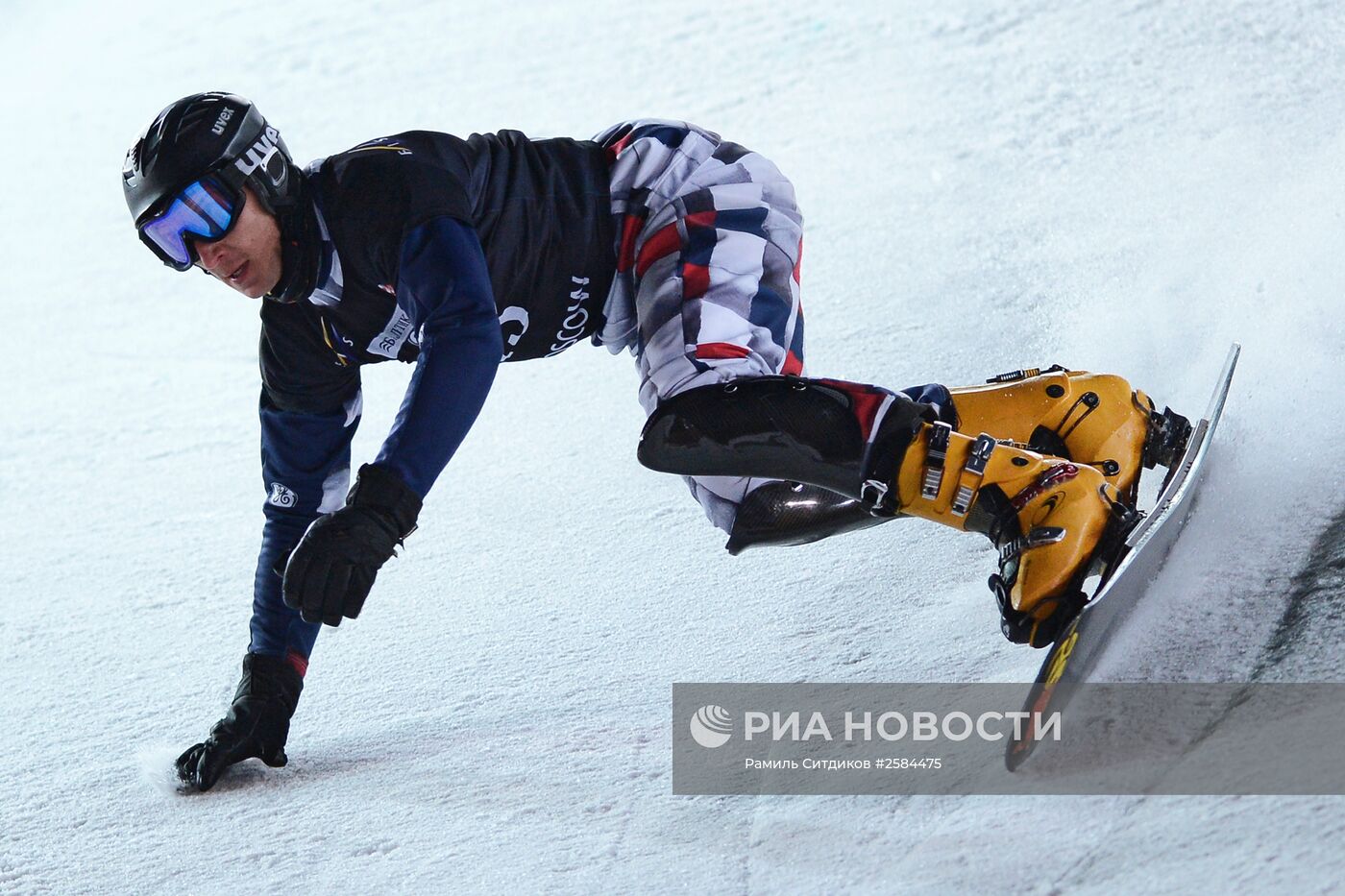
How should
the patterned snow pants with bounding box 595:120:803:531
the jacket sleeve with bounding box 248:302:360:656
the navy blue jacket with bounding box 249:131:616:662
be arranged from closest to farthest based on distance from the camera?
the navy blue jacket with bounding box 249:131:616:662
the patterned snow pants with bounding box 595:120:803:531
the jacket sleeve with bounding box 248:302:360:656

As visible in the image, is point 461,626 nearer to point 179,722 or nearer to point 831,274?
point 179,722

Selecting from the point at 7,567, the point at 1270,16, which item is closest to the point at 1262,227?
the point at 1270,16

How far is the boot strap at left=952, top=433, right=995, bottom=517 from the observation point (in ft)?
7.68

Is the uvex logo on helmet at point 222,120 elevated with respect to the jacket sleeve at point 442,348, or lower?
elevated

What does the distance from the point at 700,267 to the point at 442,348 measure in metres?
0.60

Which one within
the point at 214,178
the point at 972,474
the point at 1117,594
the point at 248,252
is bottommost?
the point at 1117,594

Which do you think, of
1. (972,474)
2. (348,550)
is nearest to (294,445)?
(348,550)

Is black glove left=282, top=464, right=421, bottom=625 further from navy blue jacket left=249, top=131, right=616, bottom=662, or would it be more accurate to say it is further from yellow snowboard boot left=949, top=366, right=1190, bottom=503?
yellow snowboard boot left=949, top=366, right=1190, bottom=503

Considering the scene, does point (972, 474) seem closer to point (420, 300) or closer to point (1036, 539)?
Result: point (1036, 539)

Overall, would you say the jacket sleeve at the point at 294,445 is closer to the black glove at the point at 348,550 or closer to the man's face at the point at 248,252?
the man's face at the point at 248,252

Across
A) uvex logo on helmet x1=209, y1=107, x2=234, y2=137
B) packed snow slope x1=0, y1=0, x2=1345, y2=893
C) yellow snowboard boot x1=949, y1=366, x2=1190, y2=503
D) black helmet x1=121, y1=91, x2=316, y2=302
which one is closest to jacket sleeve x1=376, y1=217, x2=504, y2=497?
black helmet x1=121, y1=91, x2=316, y2=302

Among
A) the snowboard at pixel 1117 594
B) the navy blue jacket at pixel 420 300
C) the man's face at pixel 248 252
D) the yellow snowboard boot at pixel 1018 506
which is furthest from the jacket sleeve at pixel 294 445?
the snowboard at pixel 1117 594

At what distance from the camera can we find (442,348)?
86.1 inches

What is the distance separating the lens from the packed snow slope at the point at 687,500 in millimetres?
2164
